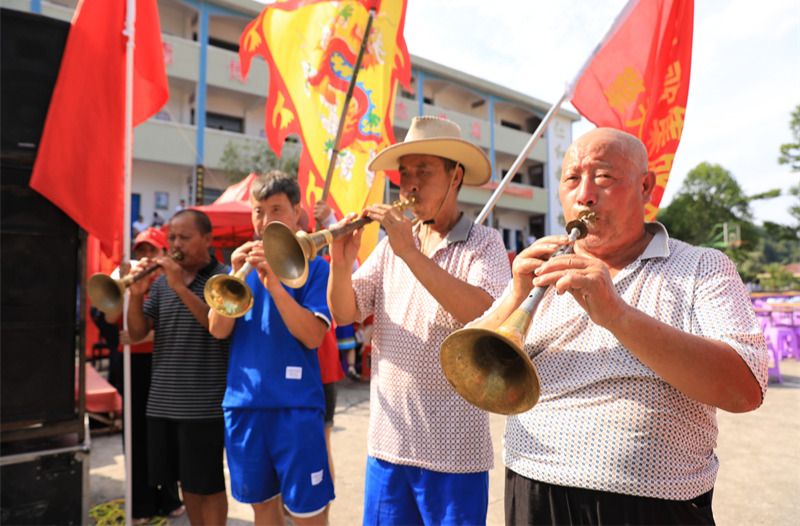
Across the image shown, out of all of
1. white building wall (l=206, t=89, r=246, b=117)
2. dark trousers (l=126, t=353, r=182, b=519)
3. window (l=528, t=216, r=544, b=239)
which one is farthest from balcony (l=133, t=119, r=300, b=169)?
window (l=528, t=216, r=544, b=239)

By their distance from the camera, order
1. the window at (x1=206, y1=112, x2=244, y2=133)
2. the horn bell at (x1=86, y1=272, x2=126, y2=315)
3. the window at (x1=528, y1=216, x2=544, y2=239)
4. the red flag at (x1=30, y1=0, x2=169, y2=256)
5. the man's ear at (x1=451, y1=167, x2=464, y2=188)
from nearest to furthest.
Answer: the man's ear at (x1=451, y1=167, x2=464, y2=188) < the red flag at (x1=30, y1=0, x2=169, y2=256) < the horn bell at (x1=86, y1=272, x2=126, y2=315) < the window at (x1=206, y1=112, x2=244, y2=133) < the window at (x1=528, y1=216, x2=544, y2=239)

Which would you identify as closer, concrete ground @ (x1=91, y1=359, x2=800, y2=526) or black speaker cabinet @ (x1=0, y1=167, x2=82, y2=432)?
black speaker cabinet @ (x1=0, y1=167, x2=82, y2=432)

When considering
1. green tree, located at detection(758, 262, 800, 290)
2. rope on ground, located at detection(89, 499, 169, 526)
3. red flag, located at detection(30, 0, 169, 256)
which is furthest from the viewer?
green tree, located at detection(758, 262, 800, 290)

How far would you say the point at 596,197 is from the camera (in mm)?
1489

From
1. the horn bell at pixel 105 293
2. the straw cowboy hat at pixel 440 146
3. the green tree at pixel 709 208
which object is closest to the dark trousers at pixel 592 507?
the straw cowboy hat at pixel 440 146

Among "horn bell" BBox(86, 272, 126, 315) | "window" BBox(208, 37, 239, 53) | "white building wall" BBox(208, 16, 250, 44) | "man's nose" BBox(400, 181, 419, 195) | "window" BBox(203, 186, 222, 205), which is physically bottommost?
"horn bell" BBox(86, 272, 126, 315)

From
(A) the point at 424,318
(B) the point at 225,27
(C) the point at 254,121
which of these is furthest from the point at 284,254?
(B) the point at 225,27

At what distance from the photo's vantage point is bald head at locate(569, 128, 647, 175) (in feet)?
4.93

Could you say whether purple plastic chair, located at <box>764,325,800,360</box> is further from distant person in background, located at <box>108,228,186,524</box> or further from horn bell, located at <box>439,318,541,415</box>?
distant person in background, located at <box>108,228,186,524</box>

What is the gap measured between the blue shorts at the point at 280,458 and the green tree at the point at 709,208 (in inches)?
1538

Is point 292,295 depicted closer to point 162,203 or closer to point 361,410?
point 361,410

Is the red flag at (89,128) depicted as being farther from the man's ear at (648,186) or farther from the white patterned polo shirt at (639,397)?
the man's ear at (648,186)

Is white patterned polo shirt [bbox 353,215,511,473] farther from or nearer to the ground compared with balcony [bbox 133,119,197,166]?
nearer to the ground

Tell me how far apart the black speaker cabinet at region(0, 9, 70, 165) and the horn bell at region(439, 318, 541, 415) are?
111 inches
